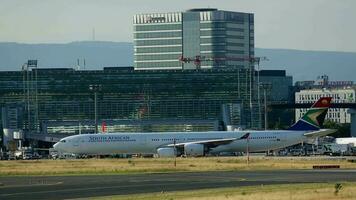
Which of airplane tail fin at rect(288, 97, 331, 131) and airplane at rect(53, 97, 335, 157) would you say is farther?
airplane tail fin at rect(288, 97, 331, 131)

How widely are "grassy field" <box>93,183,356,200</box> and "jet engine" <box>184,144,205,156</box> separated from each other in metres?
66.8

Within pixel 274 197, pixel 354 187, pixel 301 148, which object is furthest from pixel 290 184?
pixel 301 148

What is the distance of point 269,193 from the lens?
5403 centimetres

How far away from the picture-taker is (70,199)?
5325cm

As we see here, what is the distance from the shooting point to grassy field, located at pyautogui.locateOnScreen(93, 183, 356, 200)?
51.7m

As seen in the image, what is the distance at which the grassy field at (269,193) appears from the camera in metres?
51.7

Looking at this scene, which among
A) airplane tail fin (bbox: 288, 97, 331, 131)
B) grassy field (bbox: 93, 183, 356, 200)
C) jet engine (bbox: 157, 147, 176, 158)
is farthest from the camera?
airplane tail fin (bbox: 288, 97, 331, 131)

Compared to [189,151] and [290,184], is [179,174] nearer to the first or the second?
[290,184]

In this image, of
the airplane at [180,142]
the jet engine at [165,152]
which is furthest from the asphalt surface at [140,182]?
the airplane at [180,142]

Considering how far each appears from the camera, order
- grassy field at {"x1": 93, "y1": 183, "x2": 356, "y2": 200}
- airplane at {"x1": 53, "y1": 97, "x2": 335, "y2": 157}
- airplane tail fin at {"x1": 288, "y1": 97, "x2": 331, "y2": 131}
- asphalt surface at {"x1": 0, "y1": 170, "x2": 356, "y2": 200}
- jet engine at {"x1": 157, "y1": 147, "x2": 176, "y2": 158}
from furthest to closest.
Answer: airplane tail fin at {"x1": 288, "y1": 97, "x2": 331, "y2": 131}, airplane at {"x1": 53, "y1": 97, "x2": 335, "y2": 157}, jet engine at {"x1": 157, "y1": 147, "x2": 176, "y2": 158}, asphalt surface at {"x1": 0, "y1": 170, "x2": 356, "y2": 200}, grassy field at {"x1": 93, "y1": 183, "x2": 356, "y2": 200}

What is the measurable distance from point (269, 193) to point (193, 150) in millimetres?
72416

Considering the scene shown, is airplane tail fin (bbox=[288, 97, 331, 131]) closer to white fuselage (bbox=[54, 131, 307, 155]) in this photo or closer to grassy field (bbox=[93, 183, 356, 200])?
white fuselage (bbox=[54, 131, 307, 155])

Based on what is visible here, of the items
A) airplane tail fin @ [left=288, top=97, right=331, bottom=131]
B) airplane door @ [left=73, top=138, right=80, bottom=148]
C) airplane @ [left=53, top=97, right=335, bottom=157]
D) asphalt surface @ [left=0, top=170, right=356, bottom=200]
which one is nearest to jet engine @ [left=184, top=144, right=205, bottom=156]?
airplane @ [left=53, top=97, right=335, bottom=157]

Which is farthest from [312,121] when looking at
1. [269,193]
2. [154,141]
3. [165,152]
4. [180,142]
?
[269,193]
